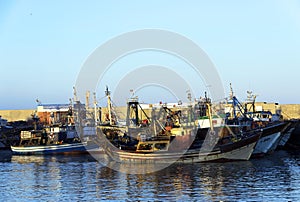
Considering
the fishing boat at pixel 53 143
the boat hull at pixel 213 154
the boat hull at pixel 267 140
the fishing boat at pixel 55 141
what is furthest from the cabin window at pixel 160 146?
the fishing boat at pixel 53 143

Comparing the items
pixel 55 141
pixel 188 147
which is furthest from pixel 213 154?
pixel 55 141

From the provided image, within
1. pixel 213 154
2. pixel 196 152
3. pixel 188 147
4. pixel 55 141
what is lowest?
pixel 213 154

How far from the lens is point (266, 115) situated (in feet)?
259

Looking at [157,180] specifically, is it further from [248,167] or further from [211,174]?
[248,167]

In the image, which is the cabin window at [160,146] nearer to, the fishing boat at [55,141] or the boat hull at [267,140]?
the boat hull at [267,140]

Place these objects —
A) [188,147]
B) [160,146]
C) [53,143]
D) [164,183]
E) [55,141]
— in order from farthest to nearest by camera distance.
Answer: [55,141] < [53,143] < [160,146] < [188,147] < [164,183]

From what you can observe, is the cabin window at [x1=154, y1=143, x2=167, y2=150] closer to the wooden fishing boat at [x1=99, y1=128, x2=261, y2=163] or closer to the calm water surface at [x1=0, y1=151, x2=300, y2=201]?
the wooden fishing boat at [x1=99, y1=128, x2=261, y2=163]

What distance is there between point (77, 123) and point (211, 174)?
44.2 m

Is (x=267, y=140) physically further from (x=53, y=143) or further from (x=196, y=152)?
(x=53, y=143)

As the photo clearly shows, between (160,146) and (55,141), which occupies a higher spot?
(55,141)

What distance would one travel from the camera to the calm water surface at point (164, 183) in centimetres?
3672

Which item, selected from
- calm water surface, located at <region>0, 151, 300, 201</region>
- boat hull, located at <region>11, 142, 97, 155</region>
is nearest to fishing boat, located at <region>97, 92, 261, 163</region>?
calm water surface, located at <region>0, 151, 300, 201</region>

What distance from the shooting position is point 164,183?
1670 inches

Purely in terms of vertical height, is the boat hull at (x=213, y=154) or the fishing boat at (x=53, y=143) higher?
the fishing boat at (x=53, y=143)
